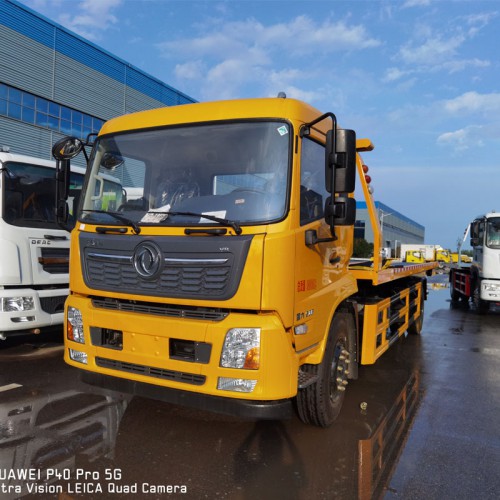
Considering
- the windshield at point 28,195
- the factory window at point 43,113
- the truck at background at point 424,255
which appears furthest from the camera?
the factory window at point 43,113

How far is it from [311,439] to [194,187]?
221 centimetres

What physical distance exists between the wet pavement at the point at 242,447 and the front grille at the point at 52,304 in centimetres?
78

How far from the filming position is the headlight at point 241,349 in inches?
112

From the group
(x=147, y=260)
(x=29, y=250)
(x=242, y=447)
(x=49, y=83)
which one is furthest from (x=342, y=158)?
(x=49, y=83)

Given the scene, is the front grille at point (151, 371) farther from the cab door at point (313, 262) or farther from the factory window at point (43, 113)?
the factory window at point (43, 113)

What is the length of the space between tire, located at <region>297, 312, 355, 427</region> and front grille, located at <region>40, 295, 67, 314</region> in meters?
3.56

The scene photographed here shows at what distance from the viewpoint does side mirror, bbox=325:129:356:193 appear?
10.1ft

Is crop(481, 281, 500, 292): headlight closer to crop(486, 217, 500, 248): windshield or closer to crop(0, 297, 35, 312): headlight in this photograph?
crop(486, 217, 500, 248): windshield

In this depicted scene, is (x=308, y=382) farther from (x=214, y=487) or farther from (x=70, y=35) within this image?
A: (x=70, y=35)

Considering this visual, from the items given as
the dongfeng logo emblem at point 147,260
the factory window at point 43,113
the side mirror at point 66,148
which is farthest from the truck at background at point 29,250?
the factory window at point 43,113

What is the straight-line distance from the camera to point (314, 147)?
346 cm

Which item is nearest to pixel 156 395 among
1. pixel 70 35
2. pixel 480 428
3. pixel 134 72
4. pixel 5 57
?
pixel 480 428

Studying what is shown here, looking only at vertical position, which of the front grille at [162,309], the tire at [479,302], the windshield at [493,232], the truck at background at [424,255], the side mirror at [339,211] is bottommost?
the tire at [479,302]

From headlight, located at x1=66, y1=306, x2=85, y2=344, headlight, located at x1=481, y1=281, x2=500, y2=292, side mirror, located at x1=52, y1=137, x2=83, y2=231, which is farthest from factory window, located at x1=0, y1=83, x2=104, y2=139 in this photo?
headlight, located at x1=481, y1=281, x2=500, y2=292
